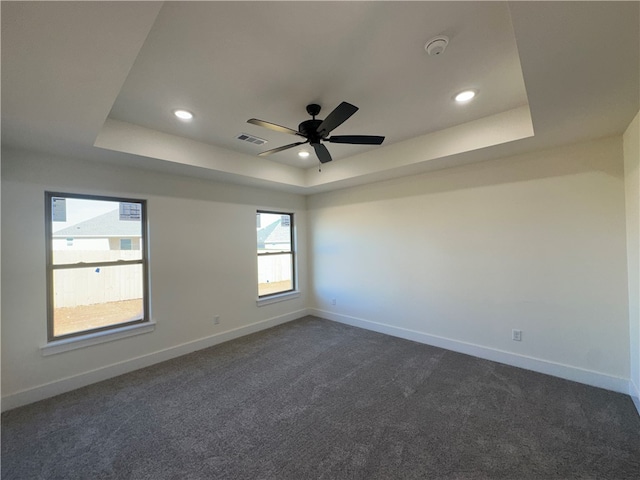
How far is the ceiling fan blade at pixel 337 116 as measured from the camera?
187 centimetres

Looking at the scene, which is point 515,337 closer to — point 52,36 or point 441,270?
point 441,270

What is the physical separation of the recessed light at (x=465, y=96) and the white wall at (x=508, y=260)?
1.21 meters

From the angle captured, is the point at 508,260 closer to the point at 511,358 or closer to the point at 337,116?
the point at 511,358

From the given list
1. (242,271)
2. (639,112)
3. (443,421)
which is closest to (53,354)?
(242,271)

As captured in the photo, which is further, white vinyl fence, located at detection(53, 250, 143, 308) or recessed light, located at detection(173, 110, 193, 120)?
white vinyl fence, located at detection(53, 250, 143, 308)

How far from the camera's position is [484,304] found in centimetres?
336

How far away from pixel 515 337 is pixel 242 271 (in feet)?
12.7

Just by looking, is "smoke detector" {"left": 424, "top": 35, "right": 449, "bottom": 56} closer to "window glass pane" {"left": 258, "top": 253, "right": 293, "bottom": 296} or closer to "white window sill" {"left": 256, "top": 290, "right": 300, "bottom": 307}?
"window glass pane" {"left": 258, "top": 253, "right": 293, "bottom": 296}

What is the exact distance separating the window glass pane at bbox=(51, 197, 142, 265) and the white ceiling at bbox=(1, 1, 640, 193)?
0.59 meters

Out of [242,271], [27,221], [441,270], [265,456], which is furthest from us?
[242,271]

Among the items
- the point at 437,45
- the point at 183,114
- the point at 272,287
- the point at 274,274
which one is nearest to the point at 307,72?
the point at 437,45

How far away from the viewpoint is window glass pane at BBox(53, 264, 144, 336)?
2.85 metres

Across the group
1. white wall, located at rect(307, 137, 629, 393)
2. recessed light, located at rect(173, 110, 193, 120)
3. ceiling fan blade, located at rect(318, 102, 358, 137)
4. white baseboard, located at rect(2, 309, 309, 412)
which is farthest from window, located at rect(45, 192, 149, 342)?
white wall, located at rect(307, 137, 629, 393)

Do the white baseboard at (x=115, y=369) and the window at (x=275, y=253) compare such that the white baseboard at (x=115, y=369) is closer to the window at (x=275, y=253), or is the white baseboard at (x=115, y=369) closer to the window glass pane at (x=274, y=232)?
the window at (x=275, y=253)
